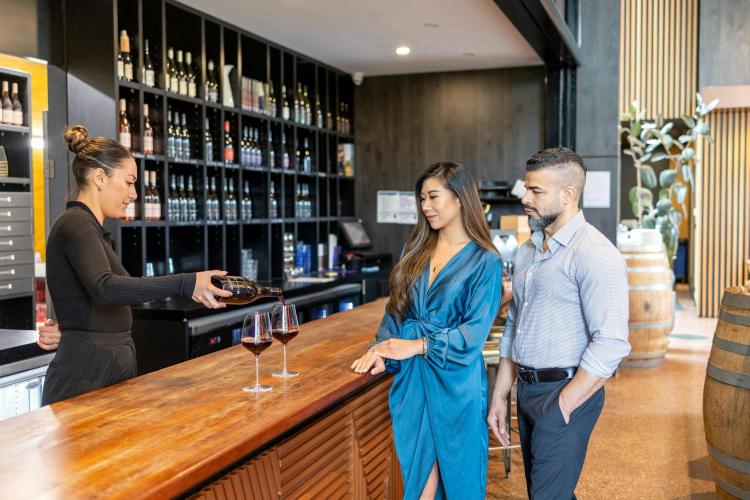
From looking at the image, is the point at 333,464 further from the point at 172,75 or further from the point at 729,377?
the point at 172,75

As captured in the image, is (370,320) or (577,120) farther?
(577,120)

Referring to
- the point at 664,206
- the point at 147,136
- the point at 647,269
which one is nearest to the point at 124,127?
the point at 147,136

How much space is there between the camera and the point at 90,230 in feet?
7.84

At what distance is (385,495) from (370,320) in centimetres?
86

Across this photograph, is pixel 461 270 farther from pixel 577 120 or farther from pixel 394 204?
pixel 394 204

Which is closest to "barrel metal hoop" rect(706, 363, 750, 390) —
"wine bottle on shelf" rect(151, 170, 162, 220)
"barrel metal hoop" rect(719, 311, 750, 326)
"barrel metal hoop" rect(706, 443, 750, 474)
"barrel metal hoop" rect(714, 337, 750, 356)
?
"barrel metal hoop" rect(714, 337, 750, 356)

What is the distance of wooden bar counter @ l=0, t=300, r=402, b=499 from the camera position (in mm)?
1491

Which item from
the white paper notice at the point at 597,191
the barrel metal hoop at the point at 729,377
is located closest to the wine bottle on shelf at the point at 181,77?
the white paper notice at the point at 597,191

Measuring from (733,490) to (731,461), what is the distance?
14 centimetres

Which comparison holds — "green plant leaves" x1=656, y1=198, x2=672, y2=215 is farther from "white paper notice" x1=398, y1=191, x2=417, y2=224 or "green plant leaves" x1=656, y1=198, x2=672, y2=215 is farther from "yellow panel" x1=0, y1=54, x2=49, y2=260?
"yellow panel" x1=0, y1=54, x2=49, y2=260

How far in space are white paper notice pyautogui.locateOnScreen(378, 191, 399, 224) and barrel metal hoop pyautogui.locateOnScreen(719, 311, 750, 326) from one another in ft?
15.2

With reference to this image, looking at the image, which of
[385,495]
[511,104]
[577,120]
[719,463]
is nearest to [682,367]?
[577,120]

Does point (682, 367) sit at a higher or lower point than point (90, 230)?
lower

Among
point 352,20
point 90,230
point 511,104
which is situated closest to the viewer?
point 90,230
